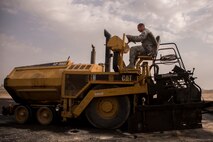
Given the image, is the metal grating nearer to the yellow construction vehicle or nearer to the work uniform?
the yellow construction vehicle

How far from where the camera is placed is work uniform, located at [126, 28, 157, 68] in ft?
31.1

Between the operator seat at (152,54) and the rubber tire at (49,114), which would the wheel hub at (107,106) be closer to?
the operator seat at (152,54)

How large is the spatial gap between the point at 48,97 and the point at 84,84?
63.7 inches

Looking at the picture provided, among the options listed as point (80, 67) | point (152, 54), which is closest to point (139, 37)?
point (152, 54)

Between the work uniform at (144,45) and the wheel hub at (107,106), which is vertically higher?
the work uniform at (144,45)

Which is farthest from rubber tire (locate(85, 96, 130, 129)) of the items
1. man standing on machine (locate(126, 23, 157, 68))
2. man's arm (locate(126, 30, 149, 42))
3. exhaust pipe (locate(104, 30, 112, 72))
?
man's arm (locate(126, 30, 149, 42))

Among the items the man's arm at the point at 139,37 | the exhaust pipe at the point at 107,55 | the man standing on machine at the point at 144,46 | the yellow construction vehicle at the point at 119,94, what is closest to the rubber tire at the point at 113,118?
the yellow construction vehicle at the point at 119,94

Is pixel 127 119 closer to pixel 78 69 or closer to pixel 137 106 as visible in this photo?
pixel 137 106

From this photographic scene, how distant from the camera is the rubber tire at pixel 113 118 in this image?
9266 millimetres

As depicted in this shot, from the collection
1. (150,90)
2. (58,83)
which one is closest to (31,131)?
(58,83)

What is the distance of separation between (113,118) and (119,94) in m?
0.76

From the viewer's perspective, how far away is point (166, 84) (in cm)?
916

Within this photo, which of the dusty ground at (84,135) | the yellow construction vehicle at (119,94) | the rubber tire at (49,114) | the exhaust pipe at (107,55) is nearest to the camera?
the dusty ground at (84,135)

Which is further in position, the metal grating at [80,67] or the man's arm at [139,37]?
the metal grating at [80,67]
